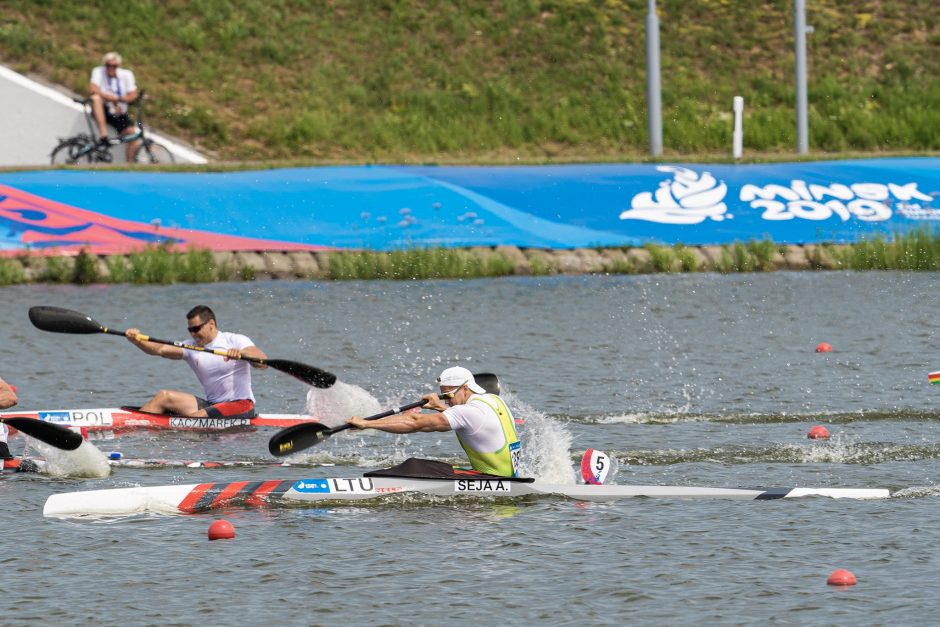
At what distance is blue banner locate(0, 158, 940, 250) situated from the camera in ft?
111

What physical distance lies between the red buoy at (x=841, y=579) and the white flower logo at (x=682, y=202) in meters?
22.2

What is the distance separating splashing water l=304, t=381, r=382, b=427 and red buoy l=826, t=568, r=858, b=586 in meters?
8.64

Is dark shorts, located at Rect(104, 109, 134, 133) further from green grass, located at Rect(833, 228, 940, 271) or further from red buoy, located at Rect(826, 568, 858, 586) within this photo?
red buoy, located at Rect(826, 568, 858, 586)

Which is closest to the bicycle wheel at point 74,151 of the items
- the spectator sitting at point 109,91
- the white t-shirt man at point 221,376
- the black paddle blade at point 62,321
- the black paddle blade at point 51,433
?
the spectator sitting at point 109,91

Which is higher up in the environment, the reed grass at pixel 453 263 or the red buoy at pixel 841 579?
the reed grass at pixel 453 263

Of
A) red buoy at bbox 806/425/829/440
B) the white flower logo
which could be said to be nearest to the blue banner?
the white flower logo

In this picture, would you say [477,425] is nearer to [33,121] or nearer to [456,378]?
[456,378]

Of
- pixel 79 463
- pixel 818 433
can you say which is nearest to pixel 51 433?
pixel 79 463

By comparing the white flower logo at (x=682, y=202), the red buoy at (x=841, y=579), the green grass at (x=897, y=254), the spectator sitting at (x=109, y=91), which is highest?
the spectator sitting at (x=109, y=91)

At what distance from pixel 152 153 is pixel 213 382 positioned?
18.6 meters

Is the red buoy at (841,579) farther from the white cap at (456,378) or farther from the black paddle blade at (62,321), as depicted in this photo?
the black paddle blade at (62,321)

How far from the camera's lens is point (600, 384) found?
80.2 ft

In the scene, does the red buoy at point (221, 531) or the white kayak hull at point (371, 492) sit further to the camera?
the white kayak hull at point (371, 492)

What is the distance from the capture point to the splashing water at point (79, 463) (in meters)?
17.9
